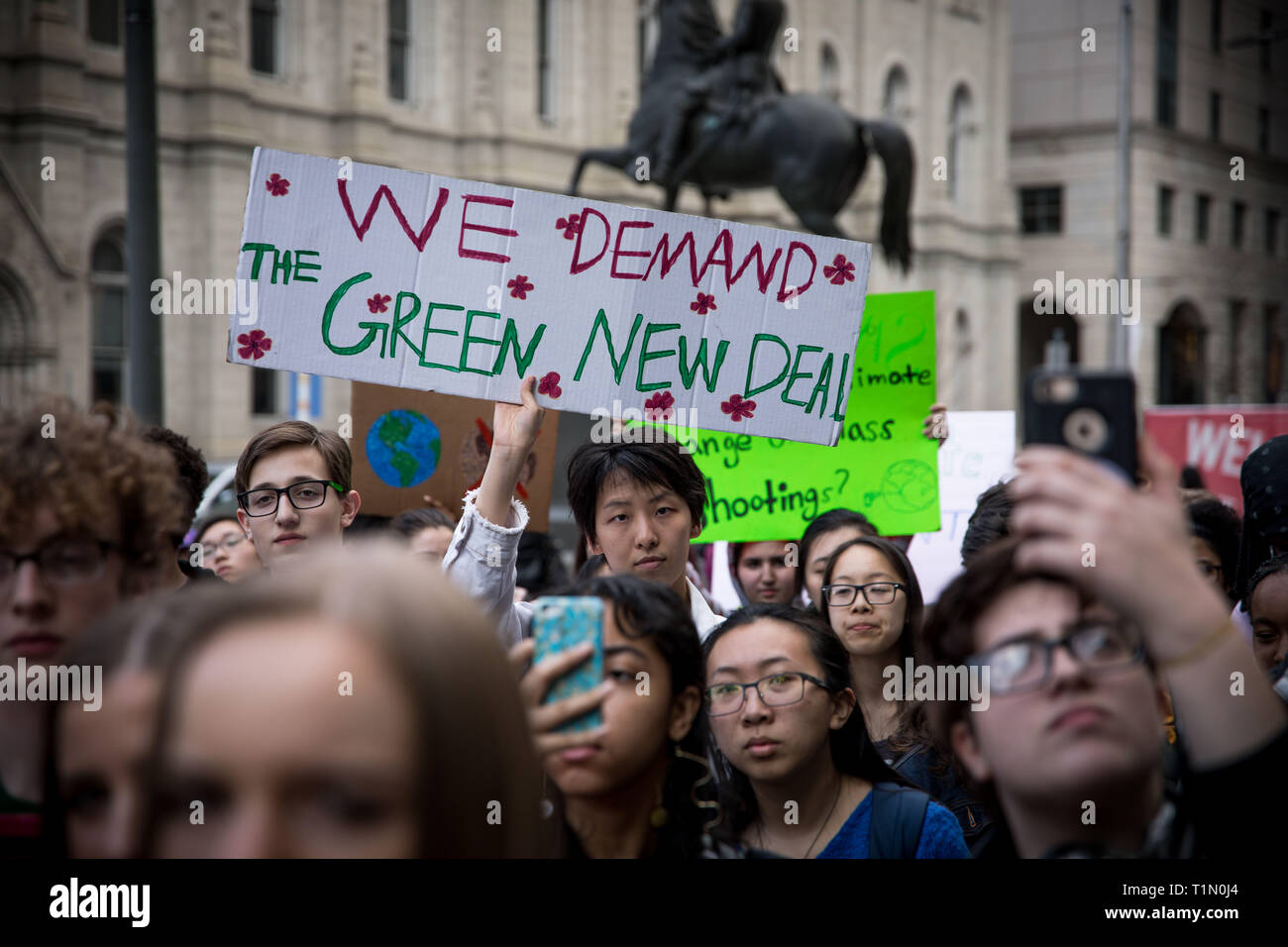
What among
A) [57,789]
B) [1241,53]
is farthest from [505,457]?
[1241,53]

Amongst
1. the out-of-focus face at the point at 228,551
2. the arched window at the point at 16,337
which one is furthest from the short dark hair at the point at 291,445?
the arched window at the point at 16,337

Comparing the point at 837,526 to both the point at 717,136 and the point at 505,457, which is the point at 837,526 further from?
the point at 717,136

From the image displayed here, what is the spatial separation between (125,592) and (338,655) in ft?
2.24

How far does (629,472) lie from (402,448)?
5.75 ft

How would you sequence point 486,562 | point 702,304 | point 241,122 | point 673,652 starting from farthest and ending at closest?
point 241,122
point 702,304
point 486,562
point 673,652

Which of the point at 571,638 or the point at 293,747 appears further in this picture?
the point at 571,638

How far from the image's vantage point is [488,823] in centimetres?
137

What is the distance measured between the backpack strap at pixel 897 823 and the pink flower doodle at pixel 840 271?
1439 millimetres

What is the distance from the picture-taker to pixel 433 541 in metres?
4.45

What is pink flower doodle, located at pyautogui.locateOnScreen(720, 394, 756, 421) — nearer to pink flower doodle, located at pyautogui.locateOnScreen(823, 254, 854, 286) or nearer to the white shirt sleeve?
pink flower doodle, located at pyautogui.locateOnScreen(823, 254, 854, 286)

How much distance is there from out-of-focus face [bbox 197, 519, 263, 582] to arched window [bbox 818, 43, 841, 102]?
2881 cm

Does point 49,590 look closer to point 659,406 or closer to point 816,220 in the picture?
point 659,406

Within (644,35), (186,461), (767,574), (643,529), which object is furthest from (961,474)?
(644,35)

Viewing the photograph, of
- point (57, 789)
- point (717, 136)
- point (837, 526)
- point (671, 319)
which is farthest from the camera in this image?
point (717, 136)
